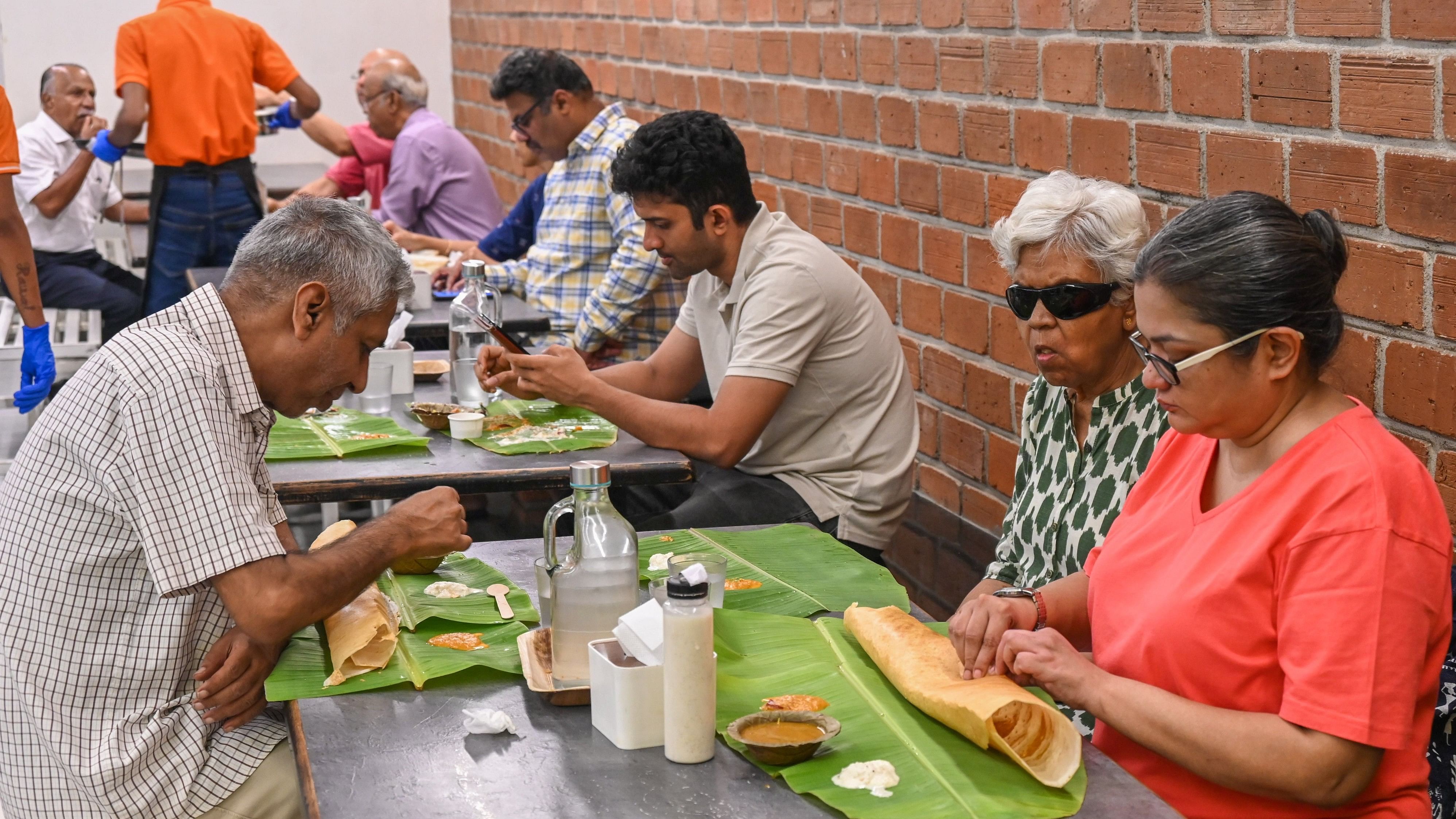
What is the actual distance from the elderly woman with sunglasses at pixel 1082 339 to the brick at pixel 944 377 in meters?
1.21

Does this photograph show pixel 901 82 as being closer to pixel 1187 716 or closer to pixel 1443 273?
pixel 1443 273

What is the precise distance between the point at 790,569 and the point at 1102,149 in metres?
1.25

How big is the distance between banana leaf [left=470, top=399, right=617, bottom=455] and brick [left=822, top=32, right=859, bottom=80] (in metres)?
1.37

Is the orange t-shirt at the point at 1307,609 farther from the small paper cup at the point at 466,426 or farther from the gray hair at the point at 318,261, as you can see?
the small paper cup at the point at 466,426

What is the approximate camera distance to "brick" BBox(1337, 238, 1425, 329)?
2178 mm

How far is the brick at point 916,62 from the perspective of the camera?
358 centimetres

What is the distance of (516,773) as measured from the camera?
1578mm

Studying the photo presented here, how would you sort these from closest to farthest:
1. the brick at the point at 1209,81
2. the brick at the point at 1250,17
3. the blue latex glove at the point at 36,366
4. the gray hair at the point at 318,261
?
the gray hair at the point at 318,261 → the brick at the point at 1250,17 → the brick at the point at 1209,81 → the blue latex glove at the point at 36,366

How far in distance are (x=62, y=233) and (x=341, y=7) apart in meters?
3.68

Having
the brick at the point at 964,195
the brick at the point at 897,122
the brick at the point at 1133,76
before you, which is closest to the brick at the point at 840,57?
the brick at the point at 897,122

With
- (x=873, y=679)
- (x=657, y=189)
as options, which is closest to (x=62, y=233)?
(x=657, y=189)

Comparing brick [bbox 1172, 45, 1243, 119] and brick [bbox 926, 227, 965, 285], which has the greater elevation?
brick [bbox 1172, 45, 1243, 119]

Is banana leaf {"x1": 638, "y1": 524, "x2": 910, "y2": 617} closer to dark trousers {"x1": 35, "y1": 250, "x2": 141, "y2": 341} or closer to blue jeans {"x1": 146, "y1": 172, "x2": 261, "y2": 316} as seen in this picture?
blue jeans {"x1": 146, "y1": 172, "x2": 261, "y2": 316}

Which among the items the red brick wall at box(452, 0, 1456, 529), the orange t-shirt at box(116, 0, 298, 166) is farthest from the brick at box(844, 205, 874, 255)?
the orange t-shirt at box(116, 0, 298, 166)
